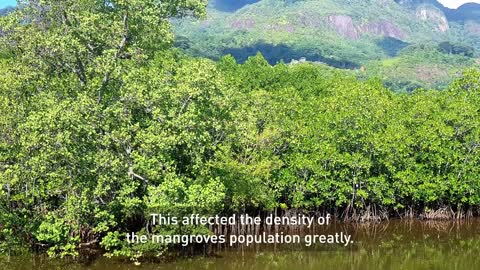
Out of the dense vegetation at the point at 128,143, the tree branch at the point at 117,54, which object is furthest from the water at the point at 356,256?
the tree branch at the point at 117,54

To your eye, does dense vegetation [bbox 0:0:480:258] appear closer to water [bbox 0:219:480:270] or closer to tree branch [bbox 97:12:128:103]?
tree branch [bbox 97:12:128:103]

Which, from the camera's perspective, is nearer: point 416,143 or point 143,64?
point 143,64

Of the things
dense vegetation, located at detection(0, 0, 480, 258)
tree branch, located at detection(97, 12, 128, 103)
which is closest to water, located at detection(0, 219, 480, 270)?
dense vegetation, located at detection(0, 0, 480, 258)

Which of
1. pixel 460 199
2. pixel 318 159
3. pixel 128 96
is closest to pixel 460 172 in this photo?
pixel 460 199

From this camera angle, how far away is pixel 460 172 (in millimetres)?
31766

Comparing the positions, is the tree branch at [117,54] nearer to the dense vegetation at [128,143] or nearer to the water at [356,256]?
the dense vegetation at [128,143]

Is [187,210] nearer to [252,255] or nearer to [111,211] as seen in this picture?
[111,211]

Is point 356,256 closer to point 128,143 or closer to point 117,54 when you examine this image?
point 128,143

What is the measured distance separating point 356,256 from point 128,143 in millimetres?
12836

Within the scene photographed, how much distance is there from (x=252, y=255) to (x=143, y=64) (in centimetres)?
1119

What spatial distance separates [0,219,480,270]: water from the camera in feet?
69.1

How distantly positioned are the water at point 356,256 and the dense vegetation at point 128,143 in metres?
0.95

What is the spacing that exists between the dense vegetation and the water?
953 millimetres

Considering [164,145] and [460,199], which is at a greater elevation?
[164,145]
